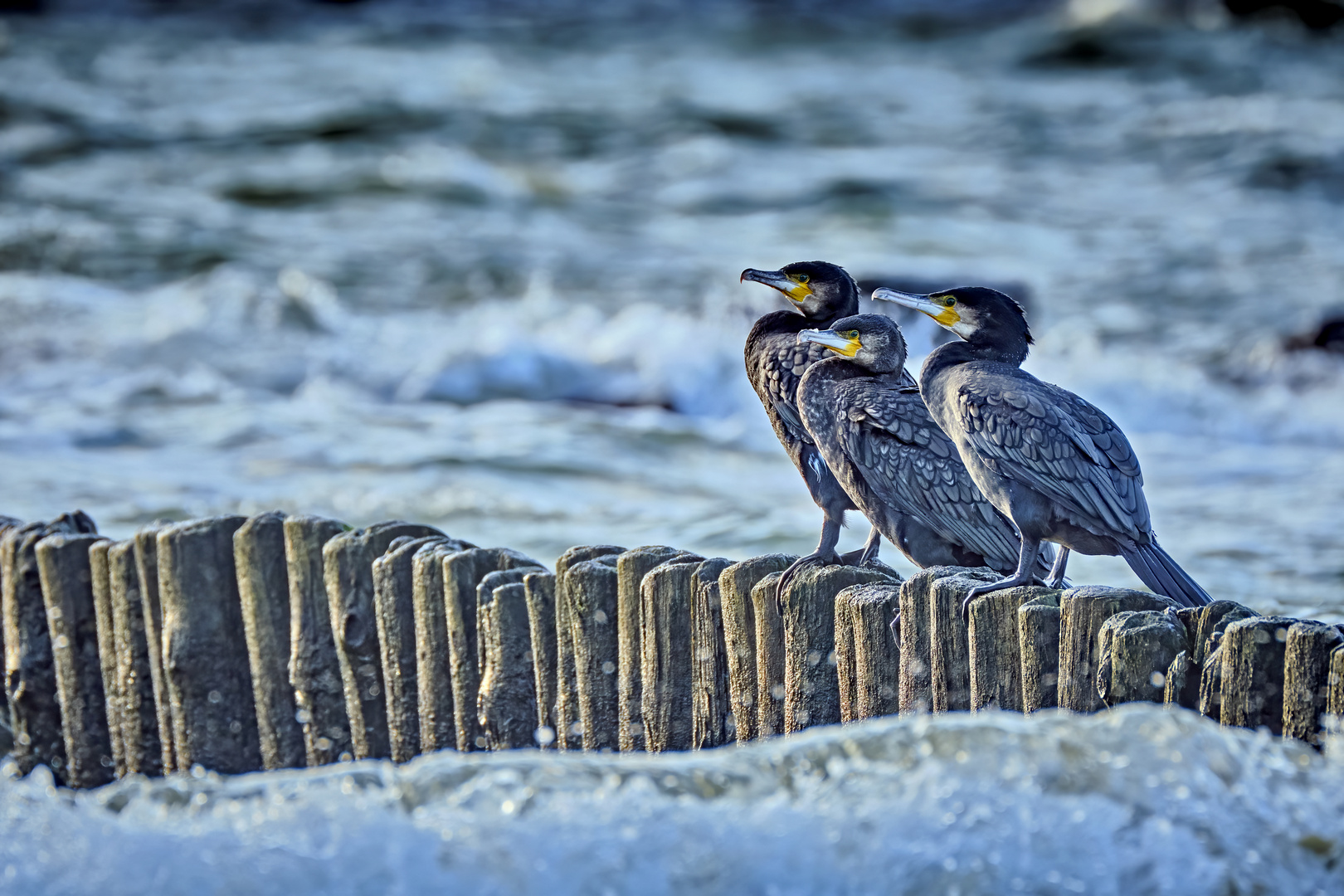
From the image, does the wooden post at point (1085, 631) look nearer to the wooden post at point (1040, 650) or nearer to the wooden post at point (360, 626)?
the wooden post at point (1040, 650)

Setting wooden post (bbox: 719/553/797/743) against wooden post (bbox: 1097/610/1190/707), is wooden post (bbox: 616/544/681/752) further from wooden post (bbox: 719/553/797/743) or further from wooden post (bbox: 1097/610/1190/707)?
wooden post (bbox: 1097/610/1190/707)

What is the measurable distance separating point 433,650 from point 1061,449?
197 cm

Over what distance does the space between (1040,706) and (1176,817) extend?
435 millimetres

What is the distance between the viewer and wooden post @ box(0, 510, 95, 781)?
492cm

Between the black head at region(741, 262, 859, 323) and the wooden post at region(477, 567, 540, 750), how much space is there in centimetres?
135

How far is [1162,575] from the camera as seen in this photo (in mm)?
3727

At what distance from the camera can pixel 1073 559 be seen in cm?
885

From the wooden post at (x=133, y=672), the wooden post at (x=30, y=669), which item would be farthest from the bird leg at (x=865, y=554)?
the wooden post at (x=30, y=669)

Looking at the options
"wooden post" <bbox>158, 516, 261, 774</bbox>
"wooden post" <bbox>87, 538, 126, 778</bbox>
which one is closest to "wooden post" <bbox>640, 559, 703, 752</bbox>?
"wooden post" <bbox>158, 516, 261, 774</bbox>

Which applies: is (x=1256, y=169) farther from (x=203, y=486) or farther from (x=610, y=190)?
(x=203, y=486)

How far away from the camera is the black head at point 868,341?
14.2ft

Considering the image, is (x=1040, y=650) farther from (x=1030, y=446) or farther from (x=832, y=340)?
(x=832, y=340)

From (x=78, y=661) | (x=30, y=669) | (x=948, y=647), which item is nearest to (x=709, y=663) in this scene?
(x=948, y=647)

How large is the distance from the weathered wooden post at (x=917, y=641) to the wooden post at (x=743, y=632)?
0.44 metres
